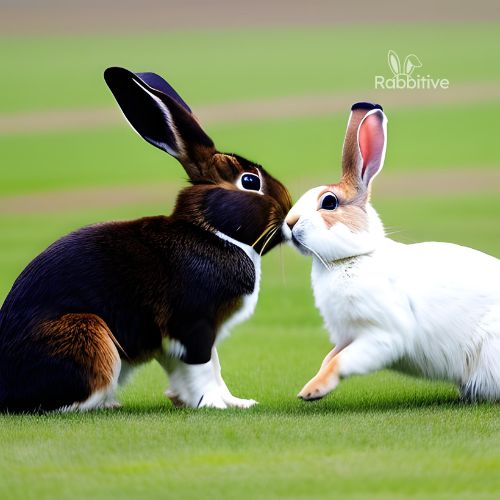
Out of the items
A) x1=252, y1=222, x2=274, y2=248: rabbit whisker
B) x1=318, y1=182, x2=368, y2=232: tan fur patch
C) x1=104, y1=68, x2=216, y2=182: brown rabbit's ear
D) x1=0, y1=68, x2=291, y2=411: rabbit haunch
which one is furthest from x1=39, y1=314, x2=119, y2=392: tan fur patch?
x1=318, y1=182, x2=368, y2=232: tan fur patch

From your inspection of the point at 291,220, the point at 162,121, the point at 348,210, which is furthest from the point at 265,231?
the point at 162,121

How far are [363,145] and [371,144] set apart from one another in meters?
0.05

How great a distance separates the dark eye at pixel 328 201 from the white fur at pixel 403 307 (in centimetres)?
7

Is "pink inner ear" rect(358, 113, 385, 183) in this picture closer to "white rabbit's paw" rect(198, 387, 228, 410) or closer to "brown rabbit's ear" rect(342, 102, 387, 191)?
"brown rabbit's ear" rect(342, 102, 387, 191)

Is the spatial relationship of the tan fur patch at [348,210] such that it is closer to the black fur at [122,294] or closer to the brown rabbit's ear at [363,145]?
the brown rabbit's ear at [363,145]

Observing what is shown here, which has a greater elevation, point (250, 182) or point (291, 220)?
point (250, 182)

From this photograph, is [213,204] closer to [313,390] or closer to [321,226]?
[321,226]

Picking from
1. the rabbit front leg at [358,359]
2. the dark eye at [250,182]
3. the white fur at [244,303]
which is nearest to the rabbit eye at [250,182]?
the dark eye at [250,182]

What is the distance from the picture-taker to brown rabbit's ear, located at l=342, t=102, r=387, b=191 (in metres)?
7.17

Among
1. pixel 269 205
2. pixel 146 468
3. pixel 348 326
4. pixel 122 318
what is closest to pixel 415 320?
pixel 348 326

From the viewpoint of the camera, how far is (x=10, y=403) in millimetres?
6809

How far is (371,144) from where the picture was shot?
24.0 ft

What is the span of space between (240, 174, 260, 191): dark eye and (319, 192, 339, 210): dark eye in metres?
0.49

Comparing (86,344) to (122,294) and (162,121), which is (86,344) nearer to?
(122,294)
